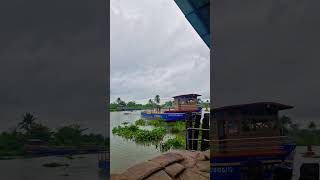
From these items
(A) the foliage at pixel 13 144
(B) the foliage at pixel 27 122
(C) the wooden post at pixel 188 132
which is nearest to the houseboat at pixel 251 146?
(B) the foliage at pixel 27 122

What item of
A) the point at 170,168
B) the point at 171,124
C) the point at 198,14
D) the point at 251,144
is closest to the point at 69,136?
the point at 170,168

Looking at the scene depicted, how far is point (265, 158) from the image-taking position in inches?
161

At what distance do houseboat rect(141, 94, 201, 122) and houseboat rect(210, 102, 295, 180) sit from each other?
5.05 feet

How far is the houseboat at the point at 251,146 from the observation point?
403 cm

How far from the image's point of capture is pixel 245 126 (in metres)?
4.21

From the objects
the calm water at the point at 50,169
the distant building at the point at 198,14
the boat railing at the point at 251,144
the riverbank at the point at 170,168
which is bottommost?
the riverbank at the point at 170,168

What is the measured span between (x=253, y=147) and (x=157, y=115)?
7.24 feet

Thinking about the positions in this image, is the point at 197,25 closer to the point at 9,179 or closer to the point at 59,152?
the point at 59,152

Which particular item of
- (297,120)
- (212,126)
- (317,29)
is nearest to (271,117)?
(297,120)

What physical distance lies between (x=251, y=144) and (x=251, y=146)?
0.03 meters

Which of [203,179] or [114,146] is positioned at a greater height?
[114,146]

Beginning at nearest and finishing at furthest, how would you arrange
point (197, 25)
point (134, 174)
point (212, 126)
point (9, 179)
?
point (9, 179), point (212, 126), point (134, 174), point (197, 25)

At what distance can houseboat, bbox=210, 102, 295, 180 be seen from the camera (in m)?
4.03

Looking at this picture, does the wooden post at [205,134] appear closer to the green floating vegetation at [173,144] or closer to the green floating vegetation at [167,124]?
the green floating vegetation at [173,144]
